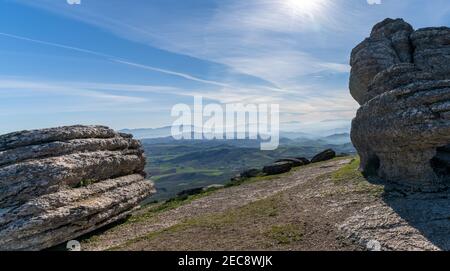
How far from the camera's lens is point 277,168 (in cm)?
5241

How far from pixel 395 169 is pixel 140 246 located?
67.7ft

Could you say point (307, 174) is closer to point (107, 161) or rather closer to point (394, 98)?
point (394, 98)

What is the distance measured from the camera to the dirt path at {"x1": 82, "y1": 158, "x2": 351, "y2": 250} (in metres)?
27.6

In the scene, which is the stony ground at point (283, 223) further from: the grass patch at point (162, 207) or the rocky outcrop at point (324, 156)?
the rocky outcrop at point (324, 156)

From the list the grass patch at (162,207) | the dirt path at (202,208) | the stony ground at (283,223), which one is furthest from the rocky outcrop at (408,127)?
the grass patch at (162,207)

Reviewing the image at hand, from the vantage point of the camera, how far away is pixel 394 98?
2922 centimetres

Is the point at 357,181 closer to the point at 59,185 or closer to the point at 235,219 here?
the point at 235,219

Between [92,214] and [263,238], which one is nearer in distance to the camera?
[263,238]

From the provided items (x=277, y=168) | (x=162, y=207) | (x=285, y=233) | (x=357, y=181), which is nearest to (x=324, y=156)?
(x=277, y=168)

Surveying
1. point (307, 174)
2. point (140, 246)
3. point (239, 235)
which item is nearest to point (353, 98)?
point (307, 174)

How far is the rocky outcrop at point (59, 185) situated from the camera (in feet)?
75.6

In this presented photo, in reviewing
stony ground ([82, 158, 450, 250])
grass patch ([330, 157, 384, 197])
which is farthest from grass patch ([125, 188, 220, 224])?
grass patch ([330, 157, 384, 197])

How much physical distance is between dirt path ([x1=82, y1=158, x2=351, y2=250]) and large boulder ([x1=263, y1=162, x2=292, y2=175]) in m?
2.79
